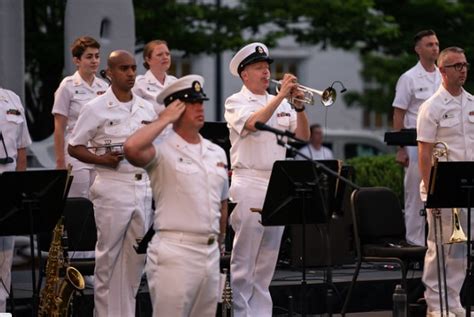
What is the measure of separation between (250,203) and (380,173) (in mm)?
8063

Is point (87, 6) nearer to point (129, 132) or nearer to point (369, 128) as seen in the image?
point (129, 132)

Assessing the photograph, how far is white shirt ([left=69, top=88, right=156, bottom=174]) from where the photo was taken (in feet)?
38.2

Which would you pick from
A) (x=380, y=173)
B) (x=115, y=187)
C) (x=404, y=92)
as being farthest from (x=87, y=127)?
(x=380, y=173)

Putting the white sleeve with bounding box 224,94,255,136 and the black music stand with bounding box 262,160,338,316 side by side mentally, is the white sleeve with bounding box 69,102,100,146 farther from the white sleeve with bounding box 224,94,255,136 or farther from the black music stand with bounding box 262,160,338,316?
the black music stand with bounding box 262,160,338,316

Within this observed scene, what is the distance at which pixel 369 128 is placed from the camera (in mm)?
42750

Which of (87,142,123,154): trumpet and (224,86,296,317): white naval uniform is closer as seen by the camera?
(87,142,123,154): trumpet

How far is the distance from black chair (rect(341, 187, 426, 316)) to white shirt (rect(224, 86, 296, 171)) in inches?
44.2

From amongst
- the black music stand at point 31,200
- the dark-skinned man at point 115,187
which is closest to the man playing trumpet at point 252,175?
the dark-skinned man at point 115,187

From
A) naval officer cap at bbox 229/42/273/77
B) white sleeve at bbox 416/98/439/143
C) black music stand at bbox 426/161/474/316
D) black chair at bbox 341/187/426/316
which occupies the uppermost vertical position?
naval officer cap at bbox 229/42/273/77

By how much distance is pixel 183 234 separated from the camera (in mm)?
9516

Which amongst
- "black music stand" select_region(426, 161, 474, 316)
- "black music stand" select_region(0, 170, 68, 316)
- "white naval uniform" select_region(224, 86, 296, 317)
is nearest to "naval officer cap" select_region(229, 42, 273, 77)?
"white naval uniform" select_region(224, 86, 296, 317)

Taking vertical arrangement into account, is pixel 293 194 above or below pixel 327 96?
below

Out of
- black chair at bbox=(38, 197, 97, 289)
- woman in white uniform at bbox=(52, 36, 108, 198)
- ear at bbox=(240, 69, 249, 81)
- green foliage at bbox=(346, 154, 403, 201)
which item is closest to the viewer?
Result: ear at bbox=(240, 69, 249, 81)

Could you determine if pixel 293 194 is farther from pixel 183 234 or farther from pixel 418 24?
pixel 418 24
